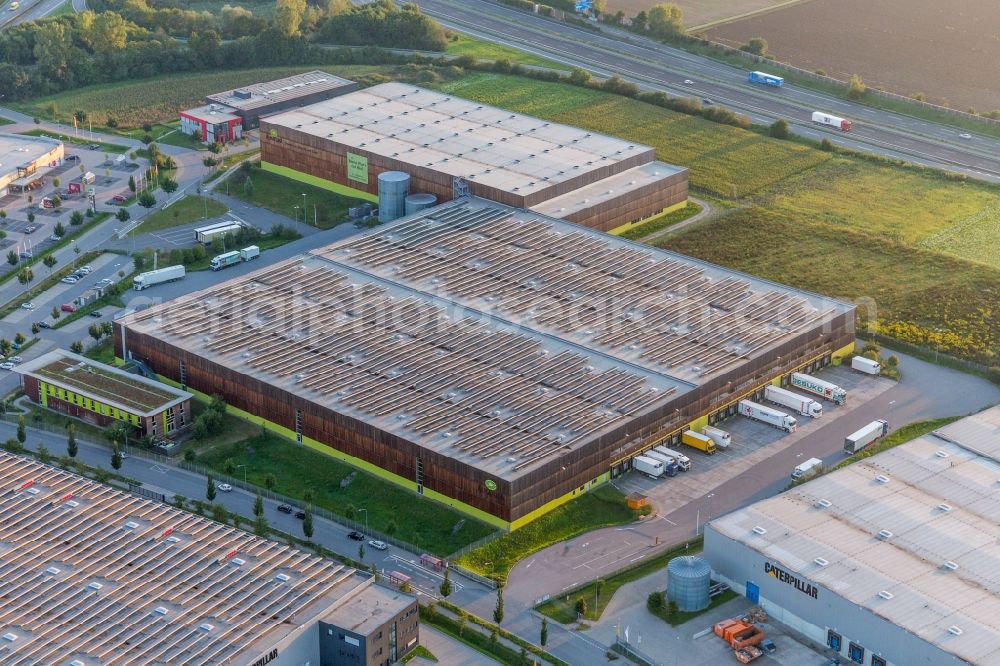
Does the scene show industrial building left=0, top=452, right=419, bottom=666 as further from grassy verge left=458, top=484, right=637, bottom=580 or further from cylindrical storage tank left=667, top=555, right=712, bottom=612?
cylindrical storage tank left=667, top=555, right=712, bottom=612

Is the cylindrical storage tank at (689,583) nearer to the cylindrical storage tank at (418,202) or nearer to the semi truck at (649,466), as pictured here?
the semi truck at (649,466)

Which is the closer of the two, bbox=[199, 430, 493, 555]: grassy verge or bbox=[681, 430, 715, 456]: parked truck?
bbox=[199, 430, 493, 555]: grassy verge

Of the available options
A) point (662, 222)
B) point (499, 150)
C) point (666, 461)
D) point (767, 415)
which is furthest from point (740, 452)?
point (499, 150)

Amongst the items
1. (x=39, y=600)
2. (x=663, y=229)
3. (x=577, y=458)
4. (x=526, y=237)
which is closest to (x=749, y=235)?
(x=663, y=229)

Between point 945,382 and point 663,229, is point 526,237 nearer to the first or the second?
point 663,229

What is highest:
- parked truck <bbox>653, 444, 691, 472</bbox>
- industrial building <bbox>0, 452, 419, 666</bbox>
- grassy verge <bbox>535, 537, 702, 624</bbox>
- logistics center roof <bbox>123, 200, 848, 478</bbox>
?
logistics center roof <bbox>123, 200, 848, 478</bbox>

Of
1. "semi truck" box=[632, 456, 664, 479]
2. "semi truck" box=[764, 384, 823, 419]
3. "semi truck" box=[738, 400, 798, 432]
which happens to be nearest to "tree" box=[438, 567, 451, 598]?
"semi truck" box=[632, 456, 664, 479]

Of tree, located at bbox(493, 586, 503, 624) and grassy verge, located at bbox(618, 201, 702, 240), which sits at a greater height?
grassy verge, located at bbox(618, 201, 702, 240)

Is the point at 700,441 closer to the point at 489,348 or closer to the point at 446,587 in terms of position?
the point at 489,348
